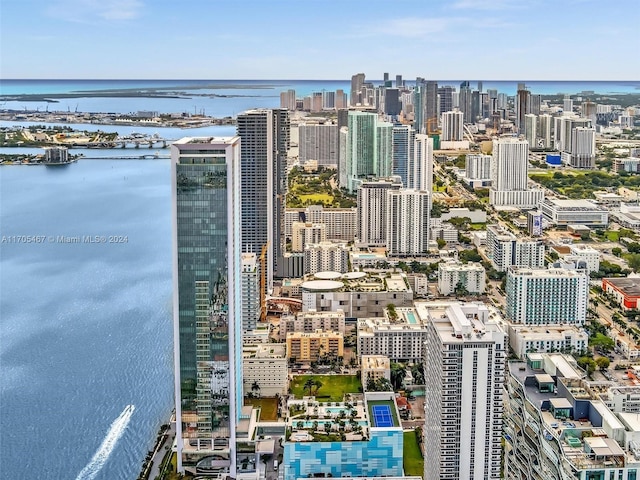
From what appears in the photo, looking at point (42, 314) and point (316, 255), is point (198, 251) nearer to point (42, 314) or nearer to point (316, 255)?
point (42, 314)

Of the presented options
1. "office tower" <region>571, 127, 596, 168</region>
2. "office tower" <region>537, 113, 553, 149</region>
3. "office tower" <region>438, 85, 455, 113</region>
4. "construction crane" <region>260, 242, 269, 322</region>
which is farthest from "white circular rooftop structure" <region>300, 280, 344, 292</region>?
"office tower" <region>438, 85, 455, 113</region>

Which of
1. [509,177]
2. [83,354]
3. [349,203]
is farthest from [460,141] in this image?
[83,354]

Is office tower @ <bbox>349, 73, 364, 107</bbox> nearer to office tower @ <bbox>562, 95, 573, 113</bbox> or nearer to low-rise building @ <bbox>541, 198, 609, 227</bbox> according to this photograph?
office tower @ <bbox>562, 95, 573, 113</bbox>

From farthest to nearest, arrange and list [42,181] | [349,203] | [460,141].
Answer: [460,141]
[42,181]
[349,203]

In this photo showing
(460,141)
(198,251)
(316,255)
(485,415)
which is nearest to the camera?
(485,415)

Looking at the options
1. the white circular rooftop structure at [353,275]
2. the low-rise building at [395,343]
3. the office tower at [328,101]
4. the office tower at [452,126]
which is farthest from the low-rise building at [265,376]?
the office tower at [328,101]

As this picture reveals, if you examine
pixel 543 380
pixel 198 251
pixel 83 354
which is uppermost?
pixel 198 251
